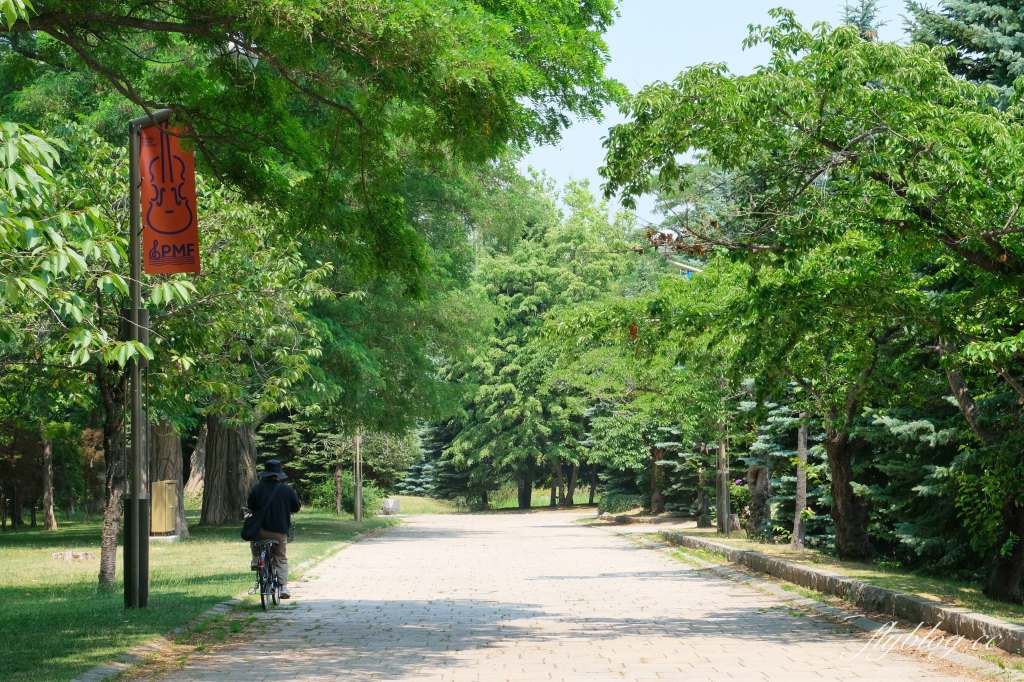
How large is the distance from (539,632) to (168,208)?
20.0 ft

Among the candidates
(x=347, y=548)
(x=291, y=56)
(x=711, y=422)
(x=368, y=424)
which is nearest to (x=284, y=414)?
(x=368, y=424)

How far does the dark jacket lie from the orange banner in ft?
10.6

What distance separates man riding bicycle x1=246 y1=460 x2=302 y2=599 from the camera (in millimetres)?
13961

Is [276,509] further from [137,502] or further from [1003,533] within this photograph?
[1003,533]

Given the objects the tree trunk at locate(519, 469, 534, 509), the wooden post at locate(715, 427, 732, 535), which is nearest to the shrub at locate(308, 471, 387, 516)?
the tree trunk at locate(519, 469, 534, 509)

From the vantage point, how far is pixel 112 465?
51.0ft

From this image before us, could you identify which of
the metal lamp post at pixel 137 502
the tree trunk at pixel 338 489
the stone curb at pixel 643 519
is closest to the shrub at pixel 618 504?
the stone curb at pixel 643 519

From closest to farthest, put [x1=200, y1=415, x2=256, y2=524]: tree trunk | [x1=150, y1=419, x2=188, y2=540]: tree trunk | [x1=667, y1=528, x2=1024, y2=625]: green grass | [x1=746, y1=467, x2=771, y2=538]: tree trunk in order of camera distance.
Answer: [x1=667, y1=528, x2=1024, y2=625]: green grass, [x1=746, y1=467, x2=771, y2=538]: tree trunk, [x1=150, y1=419, x2=188, y2=540]: tree trunk, [x1=200, y1=415, x2=256, y2=524]: tree trunk

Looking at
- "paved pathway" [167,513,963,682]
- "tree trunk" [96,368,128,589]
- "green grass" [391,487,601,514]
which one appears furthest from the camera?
"green grass" [391,487,601,514]

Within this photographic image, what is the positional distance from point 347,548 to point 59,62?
54.8 feet

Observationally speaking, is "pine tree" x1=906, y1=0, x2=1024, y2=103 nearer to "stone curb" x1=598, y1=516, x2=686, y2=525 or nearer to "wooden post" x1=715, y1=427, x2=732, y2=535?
"wooden post" x1=715, y1=427, x2=732, y2=535

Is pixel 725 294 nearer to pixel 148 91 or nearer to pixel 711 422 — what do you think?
pixel 711 422

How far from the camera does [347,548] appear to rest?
27031mm

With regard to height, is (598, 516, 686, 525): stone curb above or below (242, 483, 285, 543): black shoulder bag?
below
